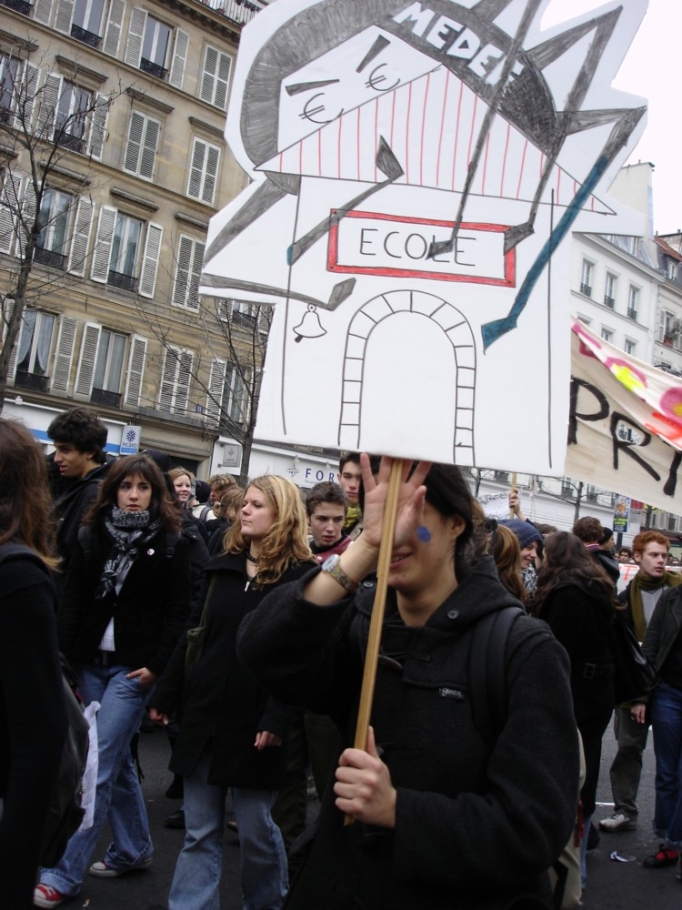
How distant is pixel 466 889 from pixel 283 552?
7.17ft

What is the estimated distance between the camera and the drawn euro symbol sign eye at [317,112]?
2.13 metres

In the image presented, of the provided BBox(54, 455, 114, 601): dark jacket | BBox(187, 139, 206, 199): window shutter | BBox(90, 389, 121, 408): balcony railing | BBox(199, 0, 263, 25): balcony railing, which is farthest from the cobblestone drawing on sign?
BBox(199, 0, 263, 25): balcony railing

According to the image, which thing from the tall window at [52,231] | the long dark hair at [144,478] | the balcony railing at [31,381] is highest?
the tall window at [52,231]

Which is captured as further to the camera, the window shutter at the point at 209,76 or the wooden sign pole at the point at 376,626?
the window shutter at the point at 209,76

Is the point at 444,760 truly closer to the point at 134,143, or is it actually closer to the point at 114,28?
the point at 134,143

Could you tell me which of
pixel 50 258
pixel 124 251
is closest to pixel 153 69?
pixel 124 251

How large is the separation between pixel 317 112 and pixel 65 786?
1.72 meters

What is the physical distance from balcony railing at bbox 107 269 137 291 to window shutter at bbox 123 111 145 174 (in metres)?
2.84

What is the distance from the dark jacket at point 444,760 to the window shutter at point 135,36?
1039 inches

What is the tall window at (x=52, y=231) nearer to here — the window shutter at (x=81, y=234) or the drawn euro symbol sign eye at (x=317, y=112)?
the window shutter at (x=81, y=234)

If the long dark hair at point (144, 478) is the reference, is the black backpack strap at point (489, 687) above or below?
below

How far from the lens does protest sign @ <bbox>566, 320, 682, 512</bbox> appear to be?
346 cm

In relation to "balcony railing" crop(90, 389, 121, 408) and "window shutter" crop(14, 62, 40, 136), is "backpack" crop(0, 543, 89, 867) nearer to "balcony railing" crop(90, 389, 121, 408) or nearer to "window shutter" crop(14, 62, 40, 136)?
"window shutter" crop(14, 62, 40, 136)

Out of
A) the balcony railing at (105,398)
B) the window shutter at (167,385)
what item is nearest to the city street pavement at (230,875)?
the balcony railing at (105,398)
